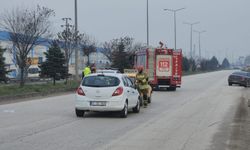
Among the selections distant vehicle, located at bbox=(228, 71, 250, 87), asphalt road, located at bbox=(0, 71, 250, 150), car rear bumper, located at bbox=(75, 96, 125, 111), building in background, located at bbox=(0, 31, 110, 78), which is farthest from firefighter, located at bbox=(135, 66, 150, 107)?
building in background, located at bbox=(0, 31, 110, 78)

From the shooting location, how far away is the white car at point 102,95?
59.2 ft

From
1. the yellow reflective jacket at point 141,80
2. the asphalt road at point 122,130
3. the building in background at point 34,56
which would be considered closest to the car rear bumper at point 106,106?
the asphalt road at point 122,130

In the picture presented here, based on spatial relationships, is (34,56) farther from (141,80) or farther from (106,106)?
(106,106)

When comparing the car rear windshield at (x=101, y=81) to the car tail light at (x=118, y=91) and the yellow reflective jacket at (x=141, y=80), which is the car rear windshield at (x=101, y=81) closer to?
the car tail light at (x=118, y=91)

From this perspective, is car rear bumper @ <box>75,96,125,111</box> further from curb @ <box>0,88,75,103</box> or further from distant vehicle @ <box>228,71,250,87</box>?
distant vehicle @ <box>228,71,250,87</box>

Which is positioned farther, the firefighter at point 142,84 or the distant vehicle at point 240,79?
the distant vehicle at point 240,79

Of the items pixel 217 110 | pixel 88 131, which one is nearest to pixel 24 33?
pixel 217 110

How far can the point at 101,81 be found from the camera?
18453mm

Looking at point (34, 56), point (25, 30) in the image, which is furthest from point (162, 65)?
point (34, 56)

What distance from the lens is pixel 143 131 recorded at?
14.3m

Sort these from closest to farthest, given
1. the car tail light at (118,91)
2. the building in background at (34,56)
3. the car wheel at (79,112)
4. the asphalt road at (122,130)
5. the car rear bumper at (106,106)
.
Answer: the asphalt road at (122,130), the car rear bumper at (106,106), the car tail light at (118,91), the car wheel at (79,112), the building in background at (34,56)

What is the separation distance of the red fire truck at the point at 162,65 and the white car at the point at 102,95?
66.6ft

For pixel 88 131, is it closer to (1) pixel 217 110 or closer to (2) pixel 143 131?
(2) pixel 143 131

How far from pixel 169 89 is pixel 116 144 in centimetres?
2956
